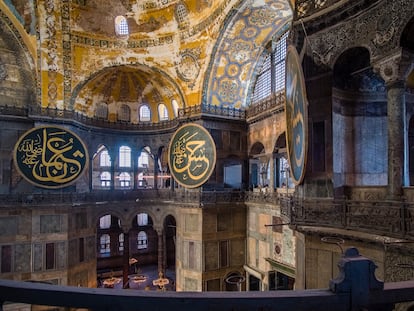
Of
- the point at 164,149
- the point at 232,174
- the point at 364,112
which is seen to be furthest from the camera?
the point at 164,149

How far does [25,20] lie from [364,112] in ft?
43.6

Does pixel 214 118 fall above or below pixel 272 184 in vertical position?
above

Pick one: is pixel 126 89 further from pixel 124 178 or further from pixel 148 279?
pixel 148 279

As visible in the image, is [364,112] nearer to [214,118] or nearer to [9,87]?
[214,118]

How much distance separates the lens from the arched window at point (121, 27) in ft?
44.4

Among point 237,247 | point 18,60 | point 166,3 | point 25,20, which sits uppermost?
point 166,3

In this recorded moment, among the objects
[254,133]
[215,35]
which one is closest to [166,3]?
[215,35]

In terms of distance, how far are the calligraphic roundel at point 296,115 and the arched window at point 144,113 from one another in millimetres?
11180

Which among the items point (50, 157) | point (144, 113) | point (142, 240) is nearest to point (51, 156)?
point (50, 157)

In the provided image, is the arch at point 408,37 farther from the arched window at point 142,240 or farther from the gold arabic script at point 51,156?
the arched window at point 142,240

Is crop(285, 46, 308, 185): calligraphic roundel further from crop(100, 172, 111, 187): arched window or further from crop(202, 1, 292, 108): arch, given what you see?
crop(100, 172, 111, 187): arched window

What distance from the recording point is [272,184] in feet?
39.1

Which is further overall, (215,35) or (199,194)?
(199,194)

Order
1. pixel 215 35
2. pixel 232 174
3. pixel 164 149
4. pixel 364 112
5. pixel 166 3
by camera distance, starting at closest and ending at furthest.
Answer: pixel 364 112 → pixel 215 35 → pixel 166 3 → pixel 232 174 → pixel 164 149
